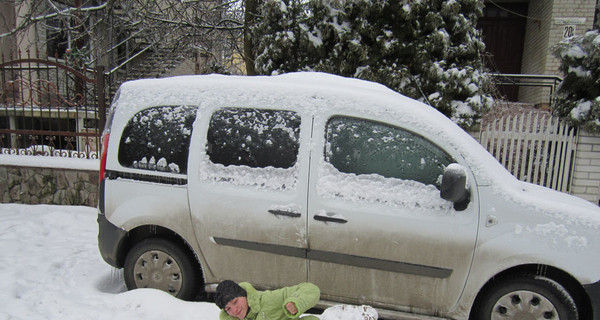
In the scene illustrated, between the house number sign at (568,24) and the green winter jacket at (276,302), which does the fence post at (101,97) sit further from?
the house number sign at (568,24)

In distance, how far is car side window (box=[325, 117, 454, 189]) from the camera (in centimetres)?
272

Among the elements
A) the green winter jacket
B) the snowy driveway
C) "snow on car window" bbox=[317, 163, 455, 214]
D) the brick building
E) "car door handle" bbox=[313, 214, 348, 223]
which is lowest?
the snowy driveway

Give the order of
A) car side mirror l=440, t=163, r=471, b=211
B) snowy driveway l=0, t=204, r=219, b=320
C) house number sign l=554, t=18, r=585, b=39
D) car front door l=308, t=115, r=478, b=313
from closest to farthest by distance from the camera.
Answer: car side mirror l=440, t=163, r=471, b=211 → car front door l=308, t=115, r=478, b=313 → snowy driveway l=0, t=204, r=219, b=320 → house number sign l=554, t=18, r=585, b=39

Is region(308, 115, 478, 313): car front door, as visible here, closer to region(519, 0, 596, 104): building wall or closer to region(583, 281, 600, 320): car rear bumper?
region(583, 281, 600, 320): car rear bumper

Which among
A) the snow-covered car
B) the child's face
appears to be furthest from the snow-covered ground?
the child's face

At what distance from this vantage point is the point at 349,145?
2.80 meters

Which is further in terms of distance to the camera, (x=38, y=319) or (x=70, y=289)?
(x=70, y=289)

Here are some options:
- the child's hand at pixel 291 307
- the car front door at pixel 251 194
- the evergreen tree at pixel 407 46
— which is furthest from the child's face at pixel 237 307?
the evergreen tree at pixel 407 46

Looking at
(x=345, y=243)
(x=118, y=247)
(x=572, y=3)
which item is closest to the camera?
(x=345, y=243)

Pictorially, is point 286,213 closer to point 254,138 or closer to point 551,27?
point 254,138

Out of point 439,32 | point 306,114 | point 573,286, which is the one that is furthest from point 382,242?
point 439,32

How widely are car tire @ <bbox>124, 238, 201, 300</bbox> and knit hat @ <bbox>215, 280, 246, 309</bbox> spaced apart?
40.4 inches

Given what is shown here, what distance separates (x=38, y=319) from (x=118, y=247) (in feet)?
2.35

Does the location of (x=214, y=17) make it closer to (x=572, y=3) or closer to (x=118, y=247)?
(x=118, y=247)
